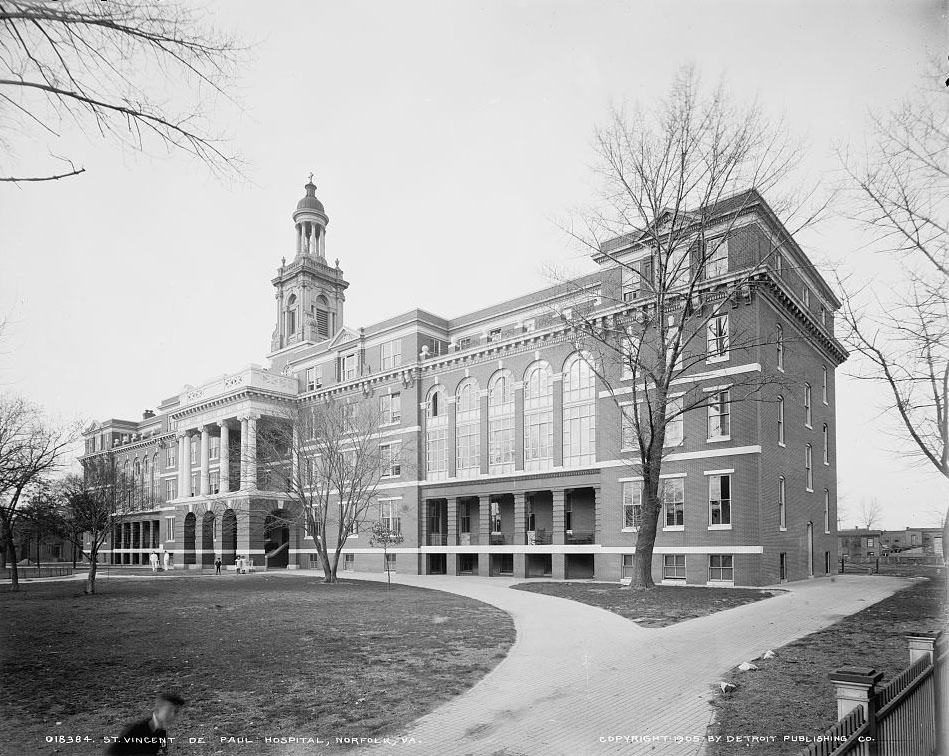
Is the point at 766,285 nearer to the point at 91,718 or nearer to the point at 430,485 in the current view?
the point at 430,485

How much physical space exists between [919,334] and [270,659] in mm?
12968

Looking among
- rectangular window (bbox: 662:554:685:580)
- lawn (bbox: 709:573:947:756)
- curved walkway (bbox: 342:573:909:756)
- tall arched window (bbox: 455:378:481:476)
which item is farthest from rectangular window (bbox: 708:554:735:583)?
tall arched window (bbox: 455:378:481:476)

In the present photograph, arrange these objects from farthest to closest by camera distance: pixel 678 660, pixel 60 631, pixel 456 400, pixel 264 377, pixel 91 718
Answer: pixel 264 377 < pixel 456 400 < pixel 60 631 < pixel 678 660 < pixel 91 718

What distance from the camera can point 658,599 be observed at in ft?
68.0

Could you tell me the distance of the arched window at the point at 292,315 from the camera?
59469 millimetres

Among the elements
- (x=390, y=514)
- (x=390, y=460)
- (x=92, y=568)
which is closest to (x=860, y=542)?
(x=390, y=514)

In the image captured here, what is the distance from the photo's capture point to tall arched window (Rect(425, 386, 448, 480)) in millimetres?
42719

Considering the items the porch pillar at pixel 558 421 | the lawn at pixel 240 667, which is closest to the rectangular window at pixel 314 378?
the porch pillar at pixel 558 421

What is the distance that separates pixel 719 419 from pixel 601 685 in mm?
20901

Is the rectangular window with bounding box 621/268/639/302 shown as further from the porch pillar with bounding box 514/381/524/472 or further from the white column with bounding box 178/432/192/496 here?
the white column with bounding box 178/432/192/496

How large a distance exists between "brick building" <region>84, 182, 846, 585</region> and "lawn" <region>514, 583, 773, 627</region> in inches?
185

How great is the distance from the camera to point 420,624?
54.0 ft

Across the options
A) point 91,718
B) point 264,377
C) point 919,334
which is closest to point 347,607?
point 91,718

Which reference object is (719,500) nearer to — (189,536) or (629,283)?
(629,283)
